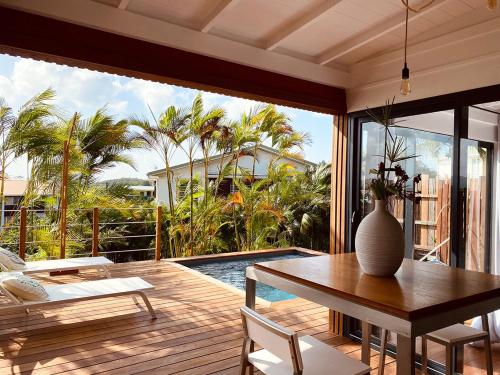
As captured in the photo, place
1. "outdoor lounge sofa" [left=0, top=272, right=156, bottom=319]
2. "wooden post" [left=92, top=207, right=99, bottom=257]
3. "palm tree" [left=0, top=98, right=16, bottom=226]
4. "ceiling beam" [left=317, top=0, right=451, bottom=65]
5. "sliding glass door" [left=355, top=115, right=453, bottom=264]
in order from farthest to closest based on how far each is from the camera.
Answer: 1. "wooden post" [left=92, top=207, right=99, bottom=257]
2. "palm tree" [left=0, top=98, right=16, bottom=226]
3. "outdoor lounge sofa" [left=0, top=272, right=156, bottom=319]
4. "sliding glass door" [left=355, top=115, right=453, bottom=264]
5. "ceiling beam" [left=317, top=0, right=451, bottom=65]

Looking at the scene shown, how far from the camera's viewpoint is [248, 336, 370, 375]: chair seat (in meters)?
1.78

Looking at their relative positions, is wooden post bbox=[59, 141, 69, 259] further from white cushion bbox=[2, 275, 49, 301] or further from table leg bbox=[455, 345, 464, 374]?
table leg bbox=[455, 345, 464, 374]

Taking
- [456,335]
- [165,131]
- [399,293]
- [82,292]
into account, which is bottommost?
[82,292]

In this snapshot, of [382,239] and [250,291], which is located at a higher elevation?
[382,239]

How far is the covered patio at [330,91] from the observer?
101 inches

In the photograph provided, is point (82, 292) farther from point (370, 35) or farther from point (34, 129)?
point (34, 129)

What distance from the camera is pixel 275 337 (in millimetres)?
1625

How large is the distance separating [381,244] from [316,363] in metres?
0.65

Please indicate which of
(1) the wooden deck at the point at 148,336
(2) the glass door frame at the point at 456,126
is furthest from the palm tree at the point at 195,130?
(2) the glass door frame at the point at 456,126

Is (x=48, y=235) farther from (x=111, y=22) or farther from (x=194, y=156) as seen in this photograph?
(x=111, y=22)

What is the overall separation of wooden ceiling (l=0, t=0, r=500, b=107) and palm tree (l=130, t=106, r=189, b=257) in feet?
16.0

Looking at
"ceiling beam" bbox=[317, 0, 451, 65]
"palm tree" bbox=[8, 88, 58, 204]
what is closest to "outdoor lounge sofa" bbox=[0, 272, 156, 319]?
"ceiling beam" bbox=[317, 0, 451, 65]

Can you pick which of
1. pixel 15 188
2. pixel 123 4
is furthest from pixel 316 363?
pixel 15 188

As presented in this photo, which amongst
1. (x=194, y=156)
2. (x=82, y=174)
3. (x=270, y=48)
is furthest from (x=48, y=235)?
(x=270, y=48)
